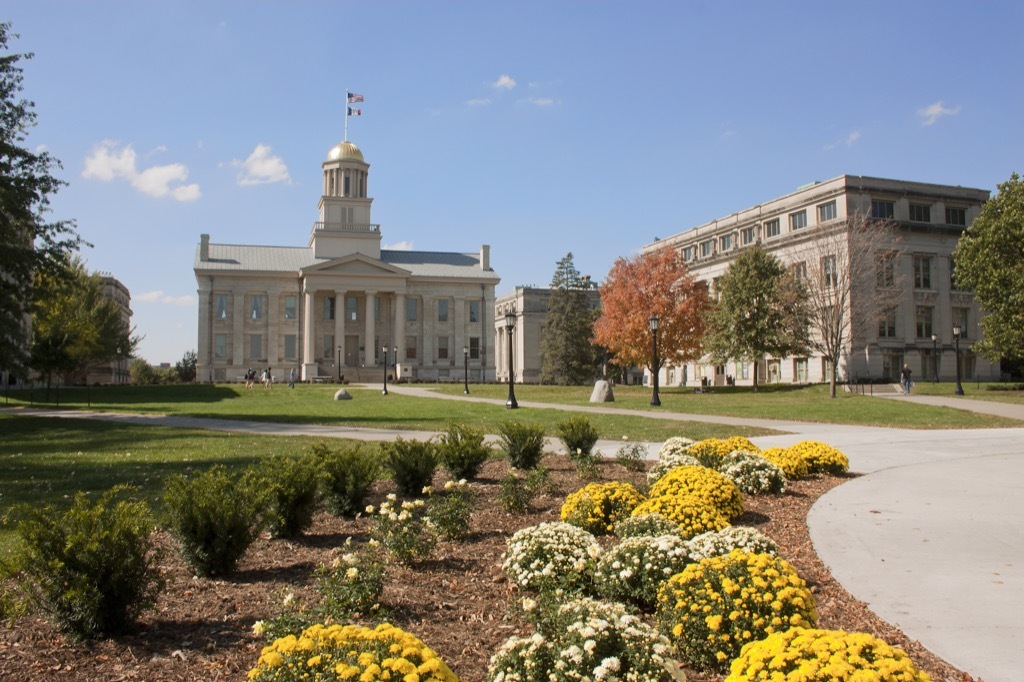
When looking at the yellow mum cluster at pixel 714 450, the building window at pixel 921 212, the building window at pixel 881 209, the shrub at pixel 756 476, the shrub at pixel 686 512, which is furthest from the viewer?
the building window at pixel 921 212

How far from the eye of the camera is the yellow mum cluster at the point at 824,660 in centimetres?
312

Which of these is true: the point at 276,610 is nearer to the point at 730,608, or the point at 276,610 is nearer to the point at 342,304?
the point at 730,608

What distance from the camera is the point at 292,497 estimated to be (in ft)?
23.9

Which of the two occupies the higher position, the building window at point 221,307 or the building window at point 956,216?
the building window at point 956,216

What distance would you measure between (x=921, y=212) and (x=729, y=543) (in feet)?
220

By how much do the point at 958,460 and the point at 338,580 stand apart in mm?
12262

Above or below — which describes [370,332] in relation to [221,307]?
below

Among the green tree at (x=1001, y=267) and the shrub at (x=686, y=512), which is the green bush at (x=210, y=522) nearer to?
the shrub at (x=686, y=512)

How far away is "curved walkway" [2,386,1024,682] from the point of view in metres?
4.73

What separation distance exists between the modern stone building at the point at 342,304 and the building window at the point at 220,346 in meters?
0.10

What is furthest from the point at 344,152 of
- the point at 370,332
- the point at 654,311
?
the point at 654,311

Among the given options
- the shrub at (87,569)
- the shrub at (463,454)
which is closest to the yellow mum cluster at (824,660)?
the shrub at (87,569)

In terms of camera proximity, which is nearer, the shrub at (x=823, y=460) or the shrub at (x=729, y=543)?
the shrub at (x=729, y=543)

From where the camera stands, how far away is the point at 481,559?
260 inches
